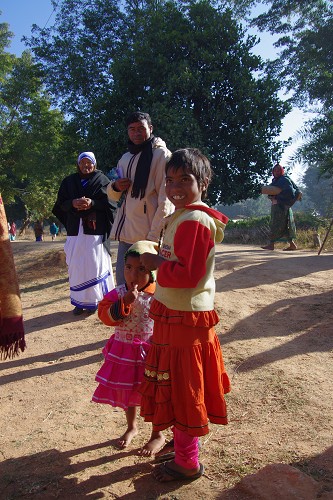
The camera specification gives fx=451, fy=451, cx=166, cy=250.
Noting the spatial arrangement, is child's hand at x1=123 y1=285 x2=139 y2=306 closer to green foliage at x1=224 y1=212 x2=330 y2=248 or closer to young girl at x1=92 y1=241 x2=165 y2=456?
young girl at x1=92 y1=241 x2=165 y2=456

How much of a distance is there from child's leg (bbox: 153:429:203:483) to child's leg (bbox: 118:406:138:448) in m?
0.40

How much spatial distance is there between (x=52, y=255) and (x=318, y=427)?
324 inches

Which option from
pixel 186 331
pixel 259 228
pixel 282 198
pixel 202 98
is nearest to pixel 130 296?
pixel 186 331

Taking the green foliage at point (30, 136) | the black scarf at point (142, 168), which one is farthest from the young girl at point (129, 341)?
the green foliage at point (30, 136)

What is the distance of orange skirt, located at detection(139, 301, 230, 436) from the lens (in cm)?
207

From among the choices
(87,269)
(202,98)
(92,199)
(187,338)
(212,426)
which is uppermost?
(202,98)

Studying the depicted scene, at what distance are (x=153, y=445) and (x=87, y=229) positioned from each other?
10.0 feet

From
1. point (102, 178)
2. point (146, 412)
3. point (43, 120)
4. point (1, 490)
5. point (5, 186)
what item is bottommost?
point (1, 490)

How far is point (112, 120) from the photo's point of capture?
13.0 metres

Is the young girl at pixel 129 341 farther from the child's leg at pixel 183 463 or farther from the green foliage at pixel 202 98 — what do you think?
the green foliage at pixel 202 98

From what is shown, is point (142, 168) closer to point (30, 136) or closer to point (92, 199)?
point (92, 199)

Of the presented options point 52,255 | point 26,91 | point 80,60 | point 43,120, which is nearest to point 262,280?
point 52,255

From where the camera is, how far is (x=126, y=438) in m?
2.59

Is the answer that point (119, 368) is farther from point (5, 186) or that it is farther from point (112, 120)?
point (5, 186)
